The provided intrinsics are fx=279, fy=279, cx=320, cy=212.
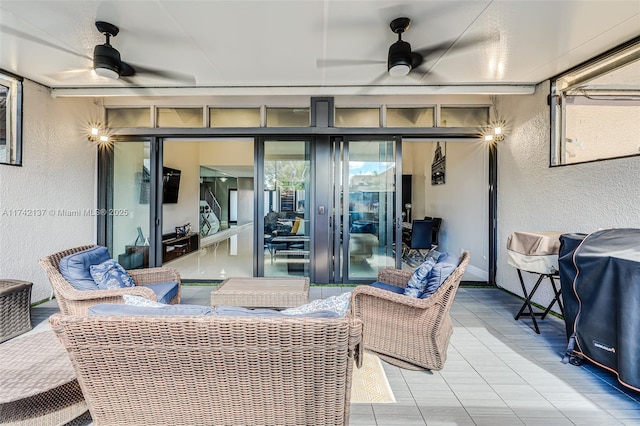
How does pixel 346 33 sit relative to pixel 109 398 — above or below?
above

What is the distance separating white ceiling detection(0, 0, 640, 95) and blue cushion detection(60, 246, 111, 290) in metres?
1.97

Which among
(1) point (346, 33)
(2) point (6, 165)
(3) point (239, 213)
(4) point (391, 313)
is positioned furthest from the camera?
(3) point (239, 213)

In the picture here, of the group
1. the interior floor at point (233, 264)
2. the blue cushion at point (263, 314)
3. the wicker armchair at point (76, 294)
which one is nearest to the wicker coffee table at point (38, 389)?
the wicker armchair at point (76, 294)

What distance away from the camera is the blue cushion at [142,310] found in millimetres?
1257

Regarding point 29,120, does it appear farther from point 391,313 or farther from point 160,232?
point 391,313

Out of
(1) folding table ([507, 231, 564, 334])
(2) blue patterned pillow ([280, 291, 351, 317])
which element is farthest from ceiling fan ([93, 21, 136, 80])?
(1) folding table ([507, 231, 564, 334])

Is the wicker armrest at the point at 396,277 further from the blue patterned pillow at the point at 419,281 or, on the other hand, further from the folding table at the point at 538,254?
the folding table at the point at 538,254

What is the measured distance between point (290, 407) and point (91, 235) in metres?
4.68

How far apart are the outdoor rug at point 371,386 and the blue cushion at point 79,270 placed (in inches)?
93.1

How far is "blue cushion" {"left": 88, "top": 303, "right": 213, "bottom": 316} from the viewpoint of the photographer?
1.26m

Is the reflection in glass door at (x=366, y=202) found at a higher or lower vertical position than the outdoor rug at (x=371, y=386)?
higher

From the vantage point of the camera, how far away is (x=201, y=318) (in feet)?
3.86

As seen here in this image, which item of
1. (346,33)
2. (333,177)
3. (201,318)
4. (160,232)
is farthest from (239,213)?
(201,318)

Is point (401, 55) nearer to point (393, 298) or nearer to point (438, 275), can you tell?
point (438, 275)
